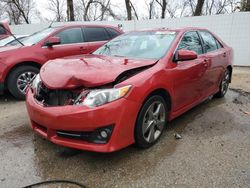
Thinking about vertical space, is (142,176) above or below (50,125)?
below

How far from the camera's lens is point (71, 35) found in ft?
20.8

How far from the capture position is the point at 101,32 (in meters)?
6.92

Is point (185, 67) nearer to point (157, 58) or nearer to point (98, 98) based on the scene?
point (157, 58)

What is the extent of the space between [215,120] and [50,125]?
2780 millimetres

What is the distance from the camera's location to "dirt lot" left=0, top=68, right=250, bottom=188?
2.70 metres

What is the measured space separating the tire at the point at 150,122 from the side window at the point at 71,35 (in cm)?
361

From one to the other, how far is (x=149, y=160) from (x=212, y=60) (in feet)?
7.99

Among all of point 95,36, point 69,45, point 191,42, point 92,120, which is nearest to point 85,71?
point 92,120

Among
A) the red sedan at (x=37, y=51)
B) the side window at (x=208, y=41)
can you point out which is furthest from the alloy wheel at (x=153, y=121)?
the red sedan at (x=37, y=51)

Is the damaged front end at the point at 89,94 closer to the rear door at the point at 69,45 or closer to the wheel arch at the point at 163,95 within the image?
the wheel arch at the point at 163,95

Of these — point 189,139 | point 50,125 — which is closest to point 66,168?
point 50,125

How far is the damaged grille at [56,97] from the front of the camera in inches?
113

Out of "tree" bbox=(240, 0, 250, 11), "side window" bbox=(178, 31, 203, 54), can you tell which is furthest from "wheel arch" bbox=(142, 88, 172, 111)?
"tree" bbox=(240, 0, 250, 11)

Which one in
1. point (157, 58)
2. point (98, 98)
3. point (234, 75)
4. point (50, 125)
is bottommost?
point (234, 75)
